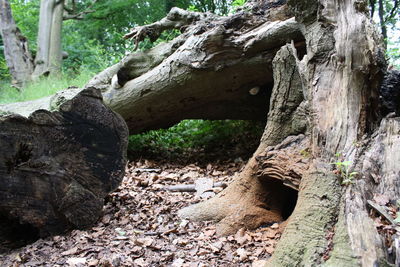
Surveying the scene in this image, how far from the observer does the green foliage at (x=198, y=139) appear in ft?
19.9

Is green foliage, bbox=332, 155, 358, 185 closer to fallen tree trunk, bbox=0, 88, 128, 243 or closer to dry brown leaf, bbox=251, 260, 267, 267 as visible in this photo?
dry brown leaf, bbox=251, 260, 267, 267

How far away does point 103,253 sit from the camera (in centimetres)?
288

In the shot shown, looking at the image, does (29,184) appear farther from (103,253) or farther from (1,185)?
(103,253)

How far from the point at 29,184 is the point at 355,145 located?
276cm

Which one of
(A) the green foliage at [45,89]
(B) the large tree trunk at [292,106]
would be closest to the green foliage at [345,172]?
(B) the large tree trunk at [292,106]

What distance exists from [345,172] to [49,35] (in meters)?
13.1

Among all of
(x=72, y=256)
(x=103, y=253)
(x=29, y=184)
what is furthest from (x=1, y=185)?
(x=103, y=253)

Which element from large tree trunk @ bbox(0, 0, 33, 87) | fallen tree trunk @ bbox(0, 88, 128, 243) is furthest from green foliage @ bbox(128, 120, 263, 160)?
large tree trunk @ bbox(0, 0, 33, 87)

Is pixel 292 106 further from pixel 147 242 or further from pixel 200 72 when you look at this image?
pixel 147 242

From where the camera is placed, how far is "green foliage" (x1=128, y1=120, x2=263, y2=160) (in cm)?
606

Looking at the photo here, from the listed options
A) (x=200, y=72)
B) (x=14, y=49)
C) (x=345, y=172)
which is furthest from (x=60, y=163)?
(x=14, y=49)

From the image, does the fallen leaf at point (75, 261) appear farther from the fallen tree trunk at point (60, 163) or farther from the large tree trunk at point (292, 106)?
the large tree trunk at point (292, 106)

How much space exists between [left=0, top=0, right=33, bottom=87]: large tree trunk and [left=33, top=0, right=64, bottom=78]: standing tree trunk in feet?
1.42

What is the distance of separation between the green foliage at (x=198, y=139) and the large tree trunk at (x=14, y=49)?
788cm
